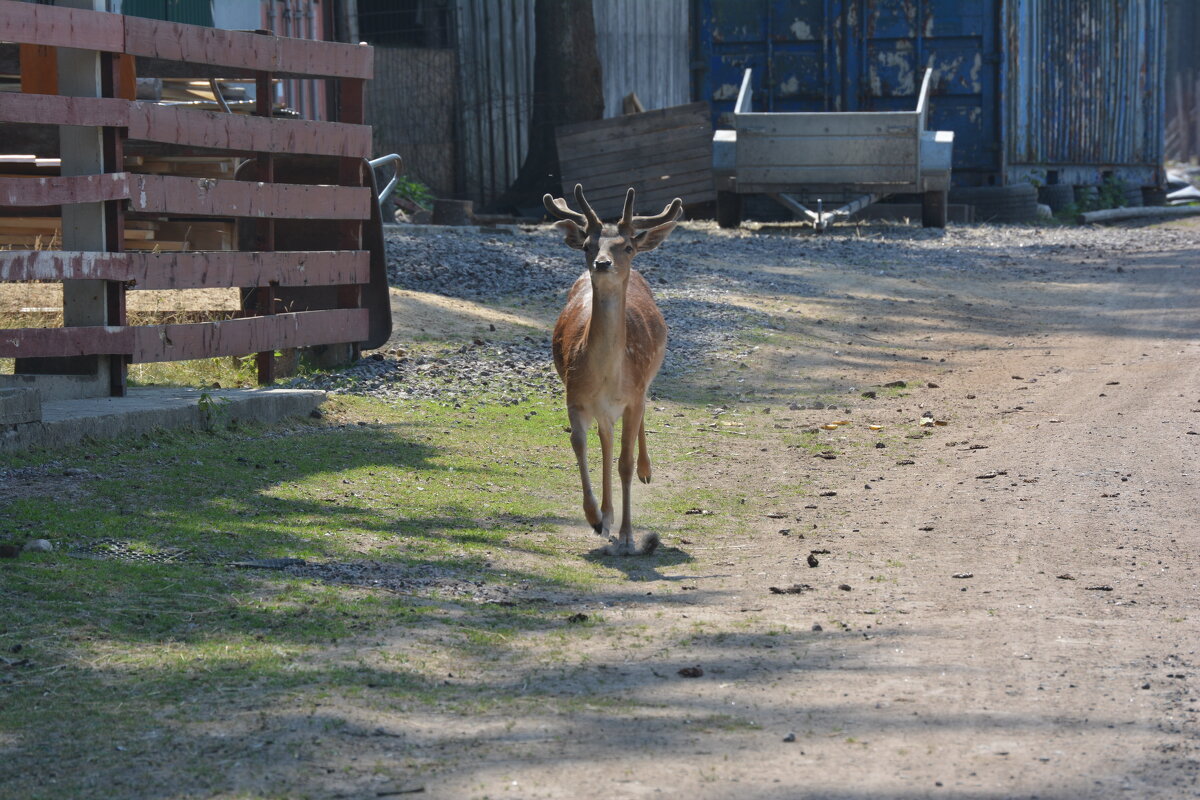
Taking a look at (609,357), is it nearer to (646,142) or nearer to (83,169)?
(83,169)

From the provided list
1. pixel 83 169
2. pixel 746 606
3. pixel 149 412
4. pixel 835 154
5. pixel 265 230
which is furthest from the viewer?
pixel 835 154

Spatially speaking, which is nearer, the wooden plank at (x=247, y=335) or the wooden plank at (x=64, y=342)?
the wooden plank at (x=64, y=342)

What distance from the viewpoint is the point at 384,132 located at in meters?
24.3

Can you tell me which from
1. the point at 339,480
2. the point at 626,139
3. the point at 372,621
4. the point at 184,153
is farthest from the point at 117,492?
the point at 626,139

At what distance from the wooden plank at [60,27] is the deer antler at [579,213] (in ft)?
9.86

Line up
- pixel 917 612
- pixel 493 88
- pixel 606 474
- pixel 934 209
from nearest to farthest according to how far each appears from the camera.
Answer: pixel 917 612 < pixel 606 474 < pixel 934 209 < pixel 493 88

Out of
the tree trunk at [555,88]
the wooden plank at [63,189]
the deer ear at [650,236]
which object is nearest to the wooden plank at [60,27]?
the wooden plank at [63,189]

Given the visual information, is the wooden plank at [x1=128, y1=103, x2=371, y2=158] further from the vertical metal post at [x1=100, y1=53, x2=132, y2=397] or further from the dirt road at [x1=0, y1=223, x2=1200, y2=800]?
the dirt road at [x1=0, y1=223, x2=1200, y2=800]

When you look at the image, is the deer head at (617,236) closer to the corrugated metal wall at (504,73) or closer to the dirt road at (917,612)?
the dirt road at (917,612)

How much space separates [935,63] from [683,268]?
989 cm

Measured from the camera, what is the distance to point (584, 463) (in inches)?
315

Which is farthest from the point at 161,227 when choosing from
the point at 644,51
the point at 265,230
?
the point at 644,51

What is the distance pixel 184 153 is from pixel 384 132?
11971mm

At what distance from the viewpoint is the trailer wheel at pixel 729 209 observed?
2355 centimetres
